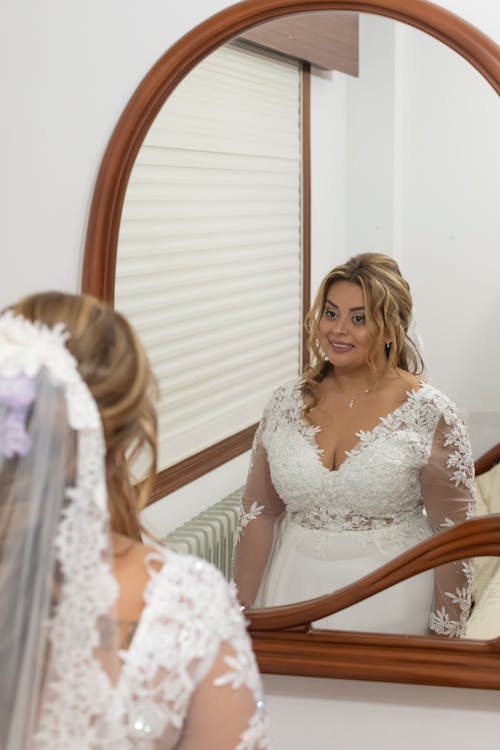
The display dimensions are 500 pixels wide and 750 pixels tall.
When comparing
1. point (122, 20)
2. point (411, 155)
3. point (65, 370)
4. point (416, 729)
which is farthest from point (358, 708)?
point (122, 20)

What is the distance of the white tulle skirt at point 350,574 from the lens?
1.95 metres

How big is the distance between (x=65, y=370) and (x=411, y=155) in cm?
103

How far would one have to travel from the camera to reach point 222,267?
207 centimetres

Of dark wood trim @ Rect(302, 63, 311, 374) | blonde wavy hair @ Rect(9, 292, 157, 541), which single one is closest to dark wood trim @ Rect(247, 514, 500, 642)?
dark wood trim @ Rect(302, 63, 311, 374)

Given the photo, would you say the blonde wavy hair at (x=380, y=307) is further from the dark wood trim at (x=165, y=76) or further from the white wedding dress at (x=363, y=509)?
the dark wood trim at (x=165, y=76)

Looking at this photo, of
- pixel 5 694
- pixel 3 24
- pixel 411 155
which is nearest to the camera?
pixel 5 694

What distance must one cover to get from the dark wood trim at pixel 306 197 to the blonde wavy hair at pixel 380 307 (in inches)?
0.8

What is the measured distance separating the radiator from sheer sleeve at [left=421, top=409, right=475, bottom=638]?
0.37 meters

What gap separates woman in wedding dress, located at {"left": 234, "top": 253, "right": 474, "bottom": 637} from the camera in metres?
1.92

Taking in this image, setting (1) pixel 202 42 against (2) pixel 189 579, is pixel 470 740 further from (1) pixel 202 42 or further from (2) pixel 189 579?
(1) pixel 202 42

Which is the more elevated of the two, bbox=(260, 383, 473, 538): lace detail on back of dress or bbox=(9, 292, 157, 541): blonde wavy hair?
bbox=(9, 292, 157, 541): blonde wavy hair

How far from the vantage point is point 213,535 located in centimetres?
206

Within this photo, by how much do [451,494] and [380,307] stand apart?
0.36 metres

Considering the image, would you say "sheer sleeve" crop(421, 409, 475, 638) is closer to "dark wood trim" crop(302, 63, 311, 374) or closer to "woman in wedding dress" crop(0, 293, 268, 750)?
"dark wood trim" crop(302, 63, 311, 374)
